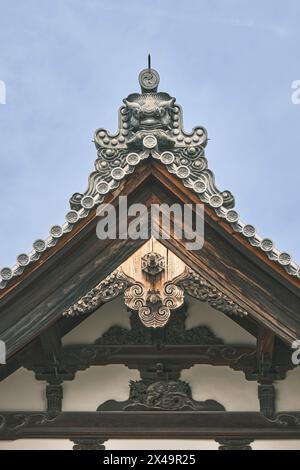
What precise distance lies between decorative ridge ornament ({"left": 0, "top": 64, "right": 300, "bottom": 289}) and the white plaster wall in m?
1.34

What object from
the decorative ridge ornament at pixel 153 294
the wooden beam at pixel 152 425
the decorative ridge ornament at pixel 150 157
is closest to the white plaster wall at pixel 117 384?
the wooden beam at pixel 152 425

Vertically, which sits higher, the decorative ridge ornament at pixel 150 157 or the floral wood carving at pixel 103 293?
the decorative ridge ornament at pixel 150 157

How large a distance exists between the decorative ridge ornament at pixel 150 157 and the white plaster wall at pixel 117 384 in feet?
4.39

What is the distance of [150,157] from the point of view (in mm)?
11219

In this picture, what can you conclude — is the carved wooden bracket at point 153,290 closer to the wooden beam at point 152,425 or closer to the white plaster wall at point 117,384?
the white plaster wall at point 117,384

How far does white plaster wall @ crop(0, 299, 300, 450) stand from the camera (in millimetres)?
11914

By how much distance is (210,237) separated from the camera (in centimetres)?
1124

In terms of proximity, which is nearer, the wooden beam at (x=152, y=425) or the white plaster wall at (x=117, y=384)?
the wooden beam at (x=152, y=425)

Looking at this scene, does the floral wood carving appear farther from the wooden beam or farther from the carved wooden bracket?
the wooden beam

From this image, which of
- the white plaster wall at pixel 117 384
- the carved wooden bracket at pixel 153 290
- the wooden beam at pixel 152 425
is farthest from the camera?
the white plaster wall at pixel 117 384

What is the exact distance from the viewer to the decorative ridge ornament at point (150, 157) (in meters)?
11.1

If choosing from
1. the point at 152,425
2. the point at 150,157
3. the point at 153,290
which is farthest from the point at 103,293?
the point at 152,425
